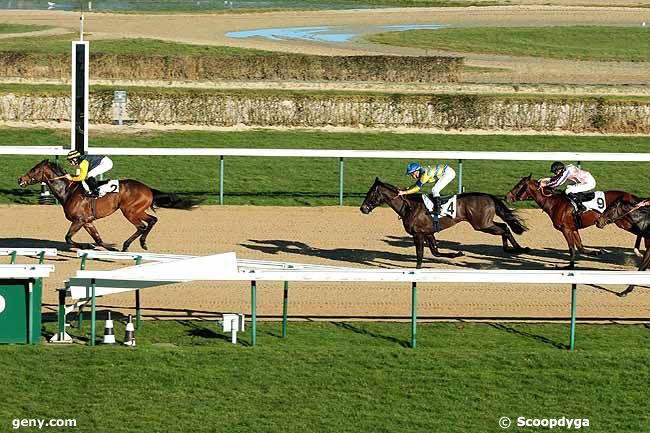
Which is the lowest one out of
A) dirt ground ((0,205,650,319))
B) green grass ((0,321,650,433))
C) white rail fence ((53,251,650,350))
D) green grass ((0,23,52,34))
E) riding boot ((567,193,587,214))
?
green grass ((0,321,650,433))

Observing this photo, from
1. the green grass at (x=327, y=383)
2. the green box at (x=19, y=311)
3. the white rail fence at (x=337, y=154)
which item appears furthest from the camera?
the white rail fence at (x=337, y=154)

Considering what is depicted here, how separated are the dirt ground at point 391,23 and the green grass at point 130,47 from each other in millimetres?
1173

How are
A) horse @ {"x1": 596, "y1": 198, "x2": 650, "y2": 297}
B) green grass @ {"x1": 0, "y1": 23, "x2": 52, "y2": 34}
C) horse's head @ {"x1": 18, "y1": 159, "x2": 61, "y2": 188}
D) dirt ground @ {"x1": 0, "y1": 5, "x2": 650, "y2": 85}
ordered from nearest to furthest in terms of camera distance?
1. horse @ {"x1": 596, "y1": 198, "x2": 650, "y2": 297}
2. horse's head @ {"x1": 18, "y1": 159, "x2": 61, "y2": 188}
3. dirt ground @ {"x1": 0, "y1": 5, "x2": 650, "y2": 85}
4. green grass @ {"x1": 0, "y1": 23, "x2": 52, "y2": 34}

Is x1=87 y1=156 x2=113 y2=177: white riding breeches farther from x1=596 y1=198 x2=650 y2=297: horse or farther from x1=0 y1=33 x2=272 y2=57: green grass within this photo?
x1=0 y1=33 x2=272 y2=57: green grass

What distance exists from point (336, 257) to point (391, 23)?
31.6 meters

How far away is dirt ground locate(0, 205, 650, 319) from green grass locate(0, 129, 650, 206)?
939 mm

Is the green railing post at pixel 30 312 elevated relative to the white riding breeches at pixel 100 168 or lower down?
lower down

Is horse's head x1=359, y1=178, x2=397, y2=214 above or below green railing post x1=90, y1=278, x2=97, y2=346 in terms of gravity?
above

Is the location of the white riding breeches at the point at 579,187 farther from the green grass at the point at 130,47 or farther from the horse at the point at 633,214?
the green grass at the point at 130,47

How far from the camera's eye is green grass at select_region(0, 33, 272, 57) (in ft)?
117

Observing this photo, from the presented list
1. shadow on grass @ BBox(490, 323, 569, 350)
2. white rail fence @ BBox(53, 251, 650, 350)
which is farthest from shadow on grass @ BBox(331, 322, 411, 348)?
shadow on grass @ BBox(490, 323, 569, 350)

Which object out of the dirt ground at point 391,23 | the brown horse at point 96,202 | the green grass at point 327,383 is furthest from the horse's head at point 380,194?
the dirt ground at point 391,23

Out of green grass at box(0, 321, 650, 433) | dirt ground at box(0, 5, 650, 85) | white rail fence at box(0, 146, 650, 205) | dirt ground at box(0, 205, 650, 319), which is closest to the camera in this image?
green grass at box(0, 321, 650, 433)

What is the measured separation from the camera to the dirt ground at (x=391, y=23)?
115ft
